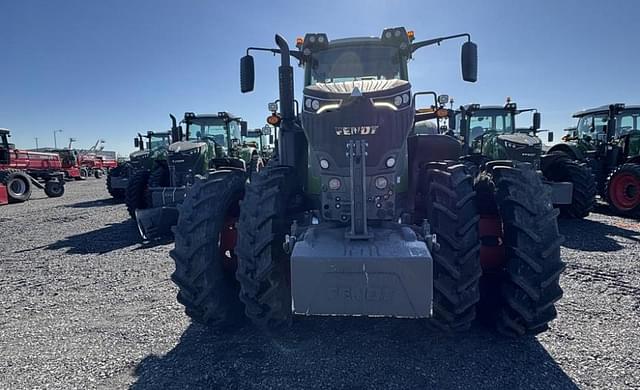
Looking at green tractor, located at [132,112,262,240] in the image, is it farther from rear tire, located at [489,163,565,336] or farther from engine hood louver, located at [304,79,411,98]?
rear tire, located at [489,163,565,336]

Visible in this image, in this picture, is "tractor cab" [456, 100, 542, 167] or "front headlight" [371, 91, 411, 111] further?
"tractor cab" [456, 100, 542, 167]

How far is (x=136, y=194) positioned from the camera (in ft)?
28.6

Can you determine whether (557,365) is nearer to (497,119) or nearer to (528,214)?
(528,214)

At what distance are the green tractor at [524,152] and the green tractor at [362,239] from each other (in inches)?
169

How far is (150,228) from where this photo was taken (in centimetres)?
530

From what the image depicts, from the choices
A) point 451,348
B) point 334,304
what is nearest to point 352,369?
point 334,304

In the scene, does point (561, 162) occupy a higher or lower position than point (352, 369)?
higher

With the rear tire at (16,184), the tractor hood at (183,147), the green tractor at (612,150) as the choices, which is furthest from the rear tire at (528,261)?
the rear tire at (16,184)

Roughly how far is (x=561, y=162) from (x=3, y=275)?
10.6 m

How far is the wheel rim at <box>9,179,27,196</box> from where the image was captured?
14.5m

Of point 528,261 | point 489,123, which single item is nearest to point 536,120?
point 489,123

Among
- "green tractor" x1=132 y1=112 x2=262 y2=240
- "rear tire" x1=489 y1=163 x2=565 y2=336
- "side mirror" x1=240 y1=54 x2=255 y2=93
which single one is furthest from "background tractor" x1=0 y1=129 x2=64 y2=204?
"rear tire" x1=489 y1=163 x2=565 y2=336

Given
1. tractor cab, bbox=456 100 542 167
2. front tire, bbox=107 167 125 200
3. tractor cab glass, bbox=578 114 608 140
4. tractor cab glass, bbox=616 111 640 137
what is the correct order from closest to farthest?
tractor cab, bbox=456 100 542 167
tractor cab glass, bbox=616 111 640 137
tractor cab glass, bbox=578 114 608 140
front tire, bbox=107 167 125 200

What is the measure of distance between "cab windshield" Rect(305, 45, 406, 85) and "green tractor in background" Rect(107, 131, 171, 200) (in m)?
6.73
